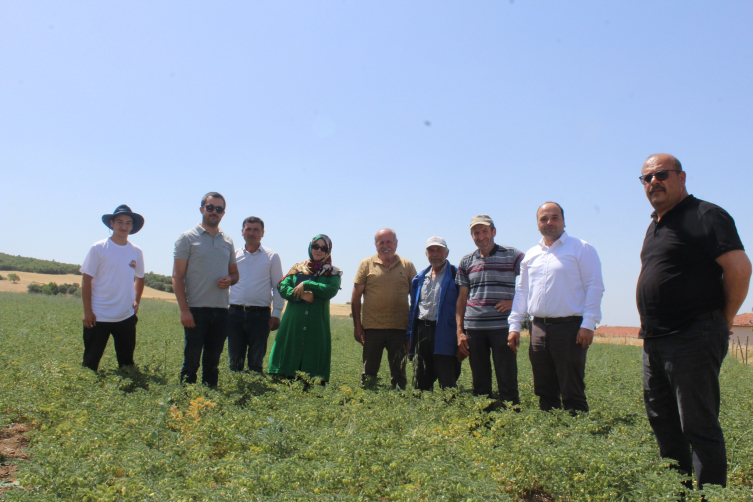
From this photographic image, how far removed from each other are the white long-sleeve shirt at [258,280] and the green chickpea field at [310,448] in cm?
107

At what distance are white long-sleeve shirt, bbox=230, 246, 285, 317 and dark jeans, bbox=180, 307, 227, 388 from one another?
60 centimetres

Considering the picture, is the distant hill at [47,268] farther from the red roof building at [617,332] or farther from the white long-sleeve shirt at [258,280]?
the white long-sleeve shirt at [258,280]

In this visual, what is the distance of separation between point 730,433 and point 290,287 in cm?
440

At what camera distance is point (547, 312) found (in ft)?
14.5

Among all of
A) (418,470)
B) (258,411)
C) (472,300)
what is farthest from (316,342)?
(418,470)

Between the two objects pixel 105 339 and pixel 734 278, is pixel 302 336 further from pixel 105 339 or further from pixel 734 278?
pixel 734 278

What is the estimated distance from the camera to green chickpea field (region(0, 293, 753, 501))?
263cm

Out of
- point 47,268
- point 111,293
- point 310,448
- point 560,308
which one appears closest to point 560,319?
point 560,308

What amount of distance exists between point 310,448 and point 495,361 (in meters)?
2.63

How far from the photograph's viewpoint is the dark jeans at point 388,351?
5938 millimetres

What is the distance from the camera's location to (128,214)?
575cm

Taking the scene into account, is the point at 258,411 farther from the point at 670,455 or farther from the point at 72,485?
the point at 670,455

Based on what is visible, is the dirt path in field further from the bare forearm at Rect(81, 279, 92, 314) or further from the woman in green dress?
the woman in green dress

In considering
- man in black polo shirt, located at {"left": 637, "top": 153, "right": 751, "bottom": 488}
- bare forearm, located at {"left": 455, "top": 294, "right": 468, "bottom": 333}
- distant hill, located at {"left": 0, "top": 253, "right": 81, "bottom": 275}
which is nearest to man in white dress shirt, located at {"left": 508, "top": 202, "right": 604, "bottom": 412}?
bare forearm, located at {"left": 455, "top": 294, "right": 468, "bottom": 333}
